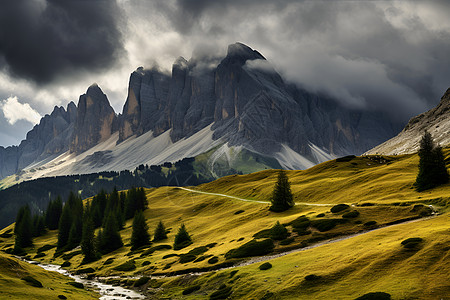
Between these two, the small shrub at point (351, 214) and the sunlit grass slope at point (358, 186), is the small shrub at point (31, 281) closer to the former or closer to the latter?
the small shrub at point (351, 214)

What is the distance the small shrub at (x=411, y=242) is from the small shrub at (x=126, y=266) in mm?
53836

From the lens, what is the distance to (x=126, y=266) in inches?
2753

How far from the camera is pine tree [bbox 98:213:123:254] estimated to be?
97.0 m

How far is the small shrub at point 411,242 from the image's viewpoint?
3277 centimetres

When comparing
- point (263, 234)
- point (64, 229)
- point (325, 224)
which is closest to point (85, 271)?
point (263, 234)

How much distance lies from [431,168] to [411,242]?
129ft

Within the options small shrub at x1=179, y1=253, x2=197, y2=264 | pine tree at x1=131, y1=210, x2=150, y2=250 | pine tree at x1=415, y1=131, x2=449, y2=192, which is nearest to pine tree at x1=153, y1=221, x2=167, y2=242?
pine tree at x1=131, y1=210, x2=150, y2=250

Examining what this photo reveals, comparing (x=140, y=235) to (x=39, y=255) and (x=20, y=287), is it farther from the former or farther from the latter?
(x=20, y=287)

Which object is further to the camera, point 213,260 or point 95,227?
point 95,227

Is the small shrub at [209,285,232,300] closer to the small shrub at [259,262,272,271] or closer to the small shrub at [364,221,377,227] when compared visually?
the small shrub at [259,262,272,271]

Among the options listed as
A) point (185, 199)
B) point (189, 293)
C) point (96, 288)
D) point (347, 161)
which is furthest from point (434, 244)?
point (185, 199)

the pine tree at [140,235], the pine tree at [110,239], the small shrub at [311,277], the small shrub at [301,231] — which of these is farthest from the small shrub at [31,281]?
the pine tree at [110,239]

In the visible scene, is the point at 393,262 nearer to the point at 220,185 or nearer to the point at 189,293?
the point at 189,293

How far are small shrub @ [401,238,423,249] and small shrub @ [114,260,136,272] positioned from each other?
53.8 m
